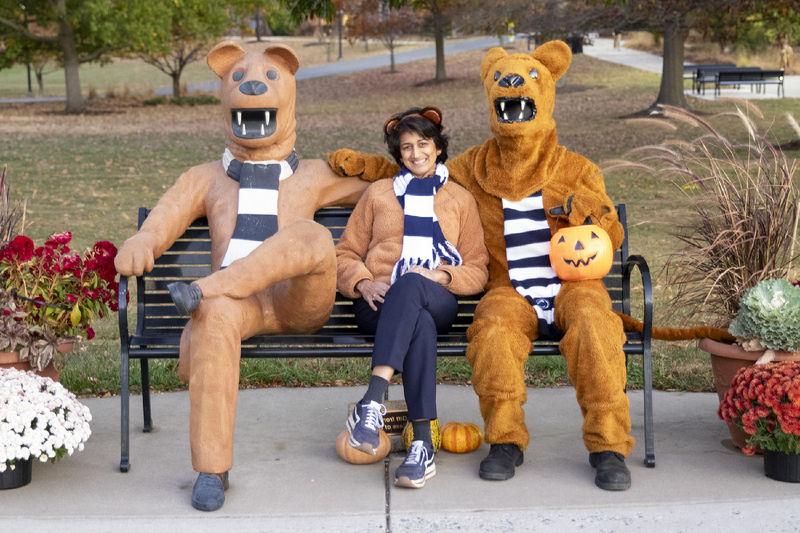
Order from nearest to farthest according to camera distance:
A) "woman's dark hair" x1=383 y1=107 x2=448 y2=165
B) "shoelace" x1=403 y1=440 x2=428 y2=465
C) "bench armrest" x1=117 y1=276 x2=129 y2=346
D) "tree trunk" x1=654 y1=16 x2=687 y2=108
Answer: "shoelace" x1=403 y1=440 x2=428 y2=465, "bench armrest" x1=117 y1=276 x2=129 y2=346, "woman's dark hair" x1=383 y1=107 x2=448 y2=165, "tree trunk" x1=654 y1=16 x2=687 y2=108

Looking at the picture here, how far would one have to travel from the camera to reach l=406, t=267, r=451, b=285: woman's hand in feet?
14.5

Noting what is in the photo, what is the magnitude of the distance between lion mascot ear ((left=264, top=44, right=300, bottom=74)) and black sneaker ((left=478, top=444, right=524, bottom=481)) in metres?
1.79

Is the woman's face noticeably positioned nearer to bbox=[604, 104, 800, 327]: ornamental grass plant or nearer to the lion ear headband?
the lion ear headband

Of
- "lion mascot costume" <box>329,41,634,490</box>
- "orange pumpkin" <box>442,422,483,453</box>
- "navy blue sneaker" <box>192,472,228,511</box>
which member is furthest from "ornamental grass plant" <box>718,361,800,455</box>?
"navy blue sneaker" <box>192,472,228,511</box>

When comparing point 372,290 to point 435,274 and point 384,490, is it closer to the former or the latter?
point 435,274

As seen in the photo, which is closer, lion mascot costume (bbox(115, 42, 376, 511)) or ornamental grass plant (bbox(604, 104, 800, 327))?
lion mascot costume (bbox(115, 42, 376, 511))

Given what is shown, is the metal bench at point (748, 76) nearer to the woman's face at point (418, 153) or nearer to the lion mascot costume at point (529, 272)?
A: the lion mascot costume at point (529, 272)

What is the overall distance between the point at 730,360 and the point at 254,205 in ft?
6.56

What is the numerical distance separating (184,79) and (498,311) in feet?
116

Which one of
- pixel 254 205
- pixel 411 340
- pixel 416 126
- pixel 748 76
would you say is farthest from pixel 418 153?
pixel 748 76

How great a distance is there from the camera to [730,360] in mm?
4473

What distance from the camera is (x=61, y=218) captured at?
11039 mm

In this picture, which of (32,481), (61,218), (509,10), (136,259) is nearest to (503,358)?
(136,259)

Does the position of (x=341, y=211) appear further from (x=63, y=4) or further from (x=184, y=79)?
(x=184, y=79)
